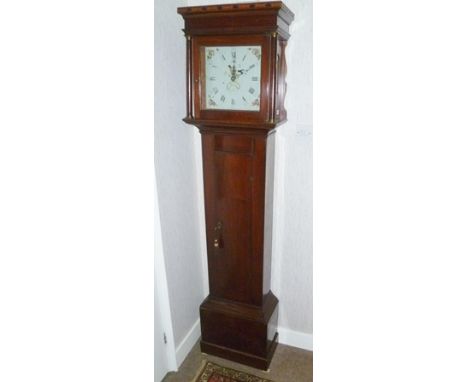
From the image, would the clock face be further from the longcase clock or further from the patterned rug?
the patterned rug

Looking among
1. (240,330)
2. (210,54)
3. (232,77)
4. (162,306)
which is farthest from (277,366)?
(210,54)

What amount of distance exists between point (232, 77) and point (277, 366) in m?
1.54

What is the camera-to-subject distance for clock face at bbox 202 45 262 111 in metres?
1.45

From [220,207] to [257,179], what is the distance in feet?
0.82

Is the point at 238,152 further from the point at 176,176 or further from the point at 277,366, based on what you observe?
the point at 277,366

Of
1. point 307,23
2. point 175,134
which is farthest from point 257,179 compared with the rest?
point 307,23

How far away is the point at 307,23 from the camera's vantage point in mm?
1551

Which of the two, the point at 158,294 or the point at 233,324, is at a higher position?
the point at 158,294
